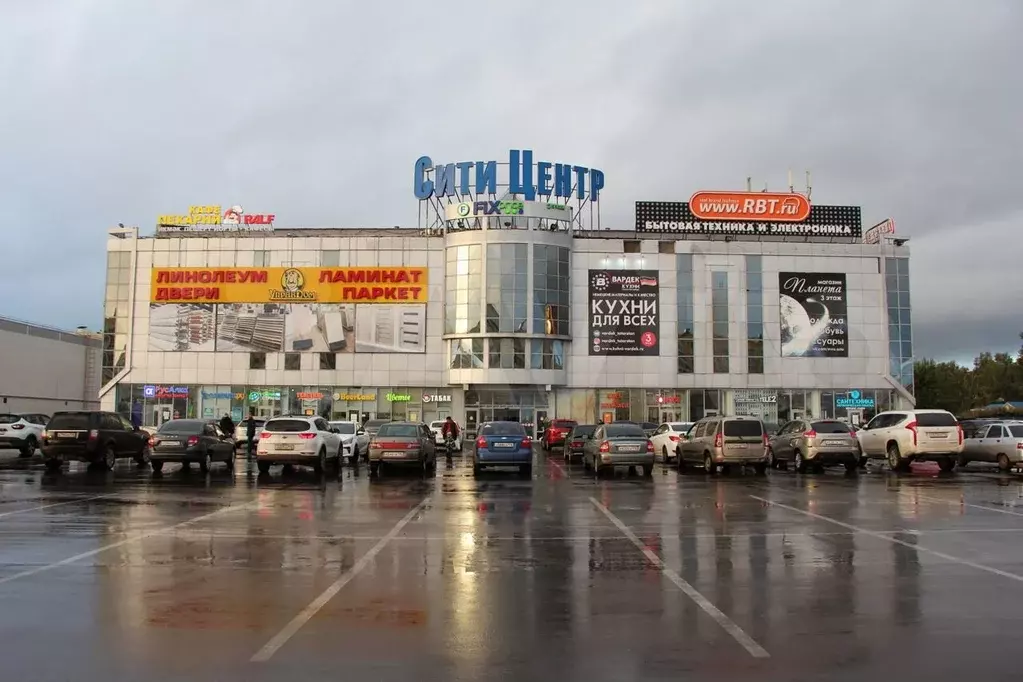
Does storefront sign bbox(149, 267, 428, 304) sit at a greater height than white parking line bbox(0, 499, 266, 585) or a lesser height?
greater

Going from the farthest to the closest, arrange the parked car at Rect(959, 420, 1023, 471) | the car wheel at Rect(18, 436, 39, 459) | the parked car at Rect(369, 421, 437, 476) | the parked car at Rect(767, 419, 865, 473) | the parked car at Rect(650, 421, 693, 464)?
the car wheel at Rect(18, 436, 39, 459) < the parked car at Rect(650, 421, 693, 464) < the parked car at Rect(959, 420, 1023, 471) < the parked car at Rect(767, 419, 865, 473) < the parked car at Rect(369, 421, 437, 476)

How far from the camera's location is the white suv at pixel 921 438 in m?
24.7

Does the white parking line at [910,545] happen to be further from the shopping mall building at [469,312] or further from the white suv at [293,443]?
the shopping mall building at [469,312]

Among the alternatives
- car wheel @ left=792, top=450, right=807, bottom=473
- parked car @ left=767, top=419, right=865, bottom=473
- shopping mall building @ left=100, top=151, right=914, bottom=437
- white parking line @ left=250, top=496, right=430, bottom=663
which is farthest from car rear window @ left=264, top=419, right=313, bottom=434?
shopping mall building @ left=100, top=151, right=914, bottom=437

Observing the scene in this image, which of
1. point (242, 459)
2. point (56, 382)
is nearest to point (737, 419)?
point (242, 459)

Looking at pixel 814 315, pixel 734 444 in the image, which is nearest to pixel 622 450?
pixel 734 444

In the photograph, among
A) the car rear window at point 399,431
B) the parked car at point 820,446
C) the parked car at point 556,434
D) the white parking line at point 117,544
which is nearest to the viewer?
the white parking line at point 117,544

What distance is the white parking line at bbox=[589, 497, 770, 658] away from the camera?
6.29 meters

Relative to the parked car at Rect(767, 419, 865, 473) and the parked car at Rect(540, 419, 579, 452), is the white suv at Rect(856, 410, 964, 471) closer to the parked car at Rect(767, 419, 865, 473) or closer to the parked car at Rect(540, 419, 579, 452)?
the parked car at Rect(767, 419, 865, 473)

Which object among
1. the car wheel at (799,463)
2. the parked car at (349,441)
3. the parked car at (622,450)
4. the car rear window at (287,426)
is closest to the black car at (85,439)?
the car rear window at (287,426)

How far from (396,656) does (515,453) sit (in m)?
18.3

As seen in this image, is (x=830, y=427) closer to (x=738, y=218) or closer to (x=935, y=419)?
(x=935, y=419)

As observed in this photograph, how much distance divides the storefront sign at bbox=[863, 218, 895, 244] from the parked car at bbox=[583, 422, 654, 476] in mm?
48717

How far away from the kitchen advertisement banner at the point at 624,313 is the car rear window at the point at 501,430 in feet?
121
